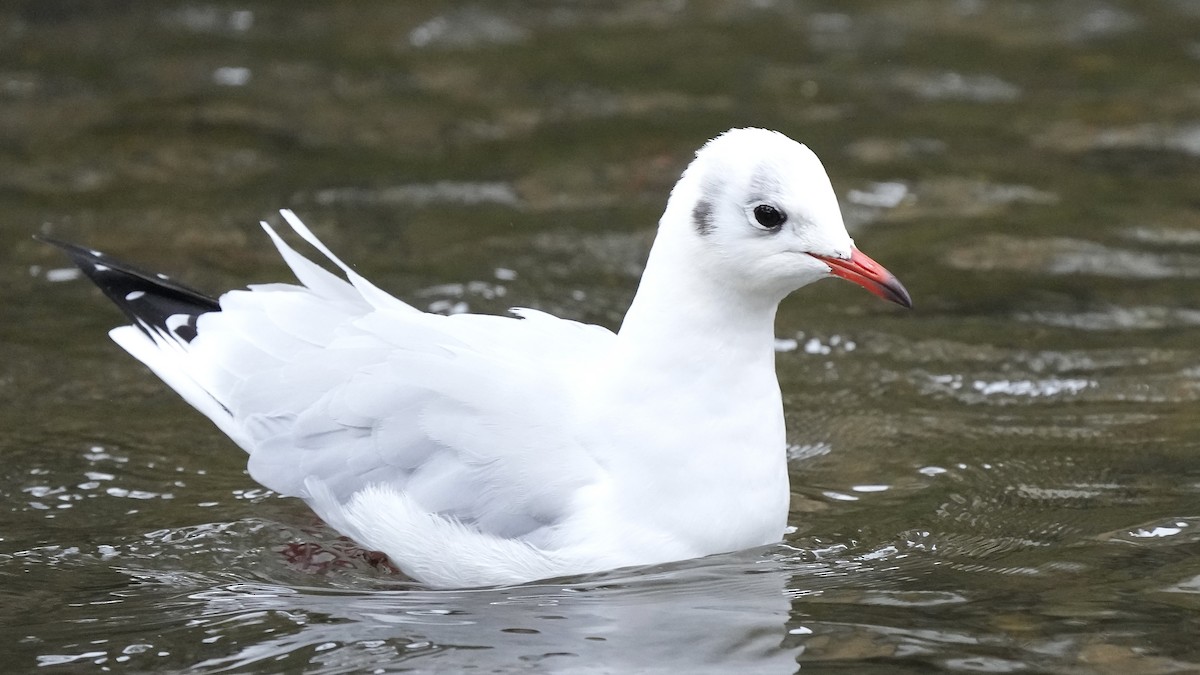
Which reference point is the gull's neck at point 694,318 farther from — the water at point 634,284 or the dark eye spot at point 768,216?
the water at point 634,284

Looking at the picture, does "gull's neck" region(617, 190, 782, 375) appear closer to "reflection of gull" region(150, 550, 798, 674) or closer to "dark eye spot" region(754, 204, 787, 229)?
"dark eye spot" region(754, 204, 787, 229)

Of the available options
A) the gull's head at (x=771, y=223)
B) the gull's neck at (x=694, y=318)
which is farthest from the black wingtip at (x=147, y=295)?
the gull's head at (x=771, y=223)

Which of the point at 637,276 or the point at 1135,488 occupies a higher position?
the point at 637,276

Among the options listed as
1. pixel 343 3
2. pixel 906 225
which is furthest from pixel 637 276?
pixel 343 3

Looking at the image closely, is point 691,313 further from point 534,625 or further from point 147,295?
point 147,295

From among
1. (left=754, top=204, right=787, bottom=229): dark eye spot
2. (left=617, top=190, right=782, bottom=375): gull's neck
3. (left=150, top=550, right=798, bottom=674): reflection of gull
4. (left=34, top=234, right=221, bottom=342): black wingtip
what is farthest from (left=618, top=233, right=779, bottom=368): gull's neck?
(left=34, top=234, right=221, bottom=342): black wingtip

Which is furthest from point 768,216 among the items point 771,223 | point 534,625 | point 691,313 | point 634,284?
point 634,284

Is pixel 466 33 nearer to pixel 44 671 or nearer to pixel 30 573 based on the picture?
pixel 30 573
